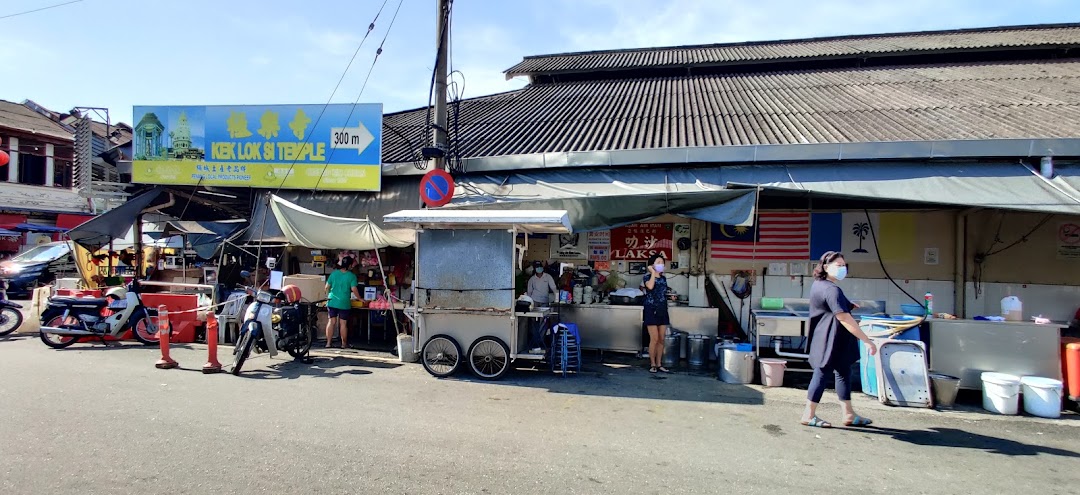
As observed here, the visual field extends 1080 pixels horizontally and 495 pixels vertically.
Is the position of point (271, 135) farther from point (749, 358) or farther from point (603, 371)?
point (749, 358)

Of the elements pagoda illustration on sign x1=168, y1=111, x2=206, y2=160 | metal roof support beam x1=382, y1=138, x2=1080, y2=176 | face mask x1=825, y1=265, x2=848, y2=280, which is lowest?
face mask x1=825, y1=265, x2=848, y2=280

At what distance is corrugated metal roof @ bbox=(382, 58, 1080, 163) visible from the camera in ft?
30.7

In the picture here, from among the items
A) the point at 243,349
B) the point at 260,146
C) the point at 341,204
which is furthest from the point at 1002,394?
the point at 260,146

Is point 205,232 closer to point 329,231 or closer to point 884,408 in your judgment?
point 329,231

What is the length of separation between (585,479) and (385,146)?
1018 centimetres

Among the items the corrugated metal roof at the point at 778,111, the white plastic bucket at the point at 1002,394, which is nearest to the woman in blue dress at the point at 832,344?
the white plastic bucket at the point at 1002,394

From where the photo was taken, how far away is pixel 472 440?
5.31m

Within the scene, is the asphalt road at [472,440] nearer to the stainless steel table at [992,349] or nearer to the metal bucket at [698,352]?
the stainless steel table at [992,349]

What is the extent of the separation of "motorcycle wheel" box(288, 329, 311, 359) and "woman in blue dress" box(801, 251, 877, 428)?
293 inches

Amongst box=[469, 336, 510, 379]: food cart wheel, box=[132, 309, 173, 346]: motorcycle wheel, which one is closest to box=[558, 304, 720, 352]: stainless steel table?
box=[469, 336, 510, 379]: food cart wheel

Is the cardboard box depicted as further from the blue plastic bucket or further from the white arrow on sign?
the blue plastic bucket

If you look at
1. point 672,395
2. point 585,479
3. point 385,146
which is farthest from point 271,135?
point 585,479

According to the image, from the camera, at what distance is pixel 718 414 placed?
6.44m

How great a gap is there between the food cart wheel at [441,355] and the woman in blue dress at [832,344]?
471 centimetres
